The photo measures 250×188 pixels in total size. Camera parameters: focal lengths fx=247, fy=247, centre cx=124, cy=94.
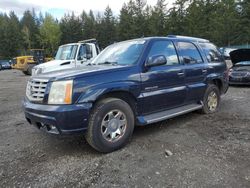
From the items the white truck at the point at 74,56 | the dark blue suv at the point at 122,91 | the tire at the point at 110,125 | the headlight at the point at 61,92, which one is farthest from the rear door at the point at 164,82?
the white truck at the point at 74,56

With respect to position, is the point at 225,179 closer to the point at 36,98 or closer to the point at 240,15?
the point at 36,98

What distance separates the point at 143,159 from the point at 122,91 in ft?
3.75

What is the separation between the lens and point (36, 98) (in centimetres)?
383

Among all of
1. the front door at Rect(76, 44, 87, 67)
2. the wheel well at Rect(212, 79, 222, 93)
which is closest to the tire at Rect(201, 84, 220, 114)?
the wheel well at Rect(212, 79, 222, 93)

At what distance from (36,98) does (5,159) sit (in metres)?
1.07

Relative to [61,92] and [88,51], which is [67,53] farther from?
[61,92]

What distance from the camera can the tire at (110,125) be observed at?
12.2 feet

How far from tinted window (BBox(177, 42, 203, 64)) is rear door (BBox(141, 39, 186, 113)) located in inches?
9.6

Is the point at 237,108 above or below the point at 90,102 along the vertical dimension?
below

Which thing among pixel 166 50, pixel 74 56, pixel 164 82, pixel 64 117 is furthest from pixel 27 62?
pixel 64 117

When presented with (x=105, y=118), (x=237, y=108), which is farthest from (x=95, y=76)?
(x=237, y=108)

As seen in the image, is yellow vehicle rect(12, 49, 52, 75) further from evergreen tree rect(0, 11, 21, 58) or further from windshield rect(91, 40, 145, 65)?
evergreen tree rect(0, 11, 21, 58)

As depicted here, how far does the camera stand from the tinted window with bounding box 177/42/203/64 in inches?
208

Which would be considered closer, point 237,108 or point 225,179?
point 225,179
